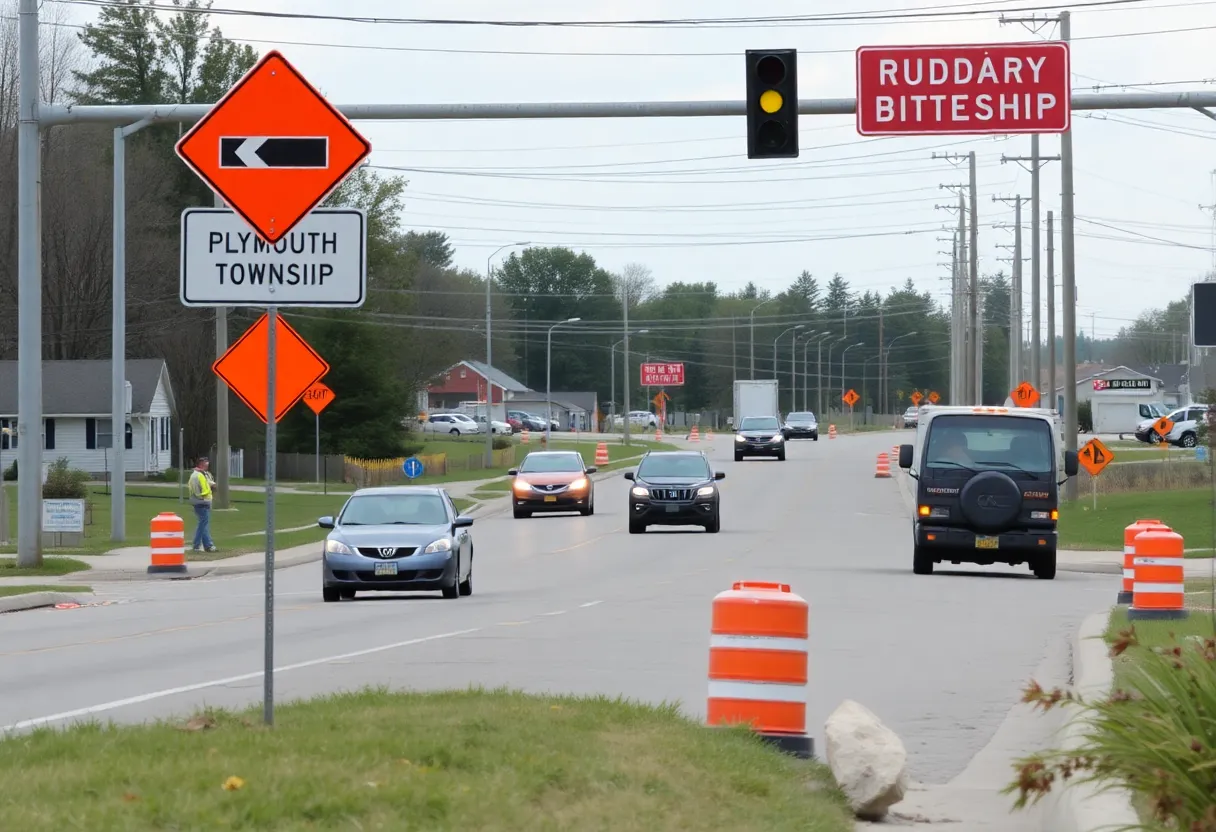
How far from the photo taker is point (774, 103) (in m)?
18.6

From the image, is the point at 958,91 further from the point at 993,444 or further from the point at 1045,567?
the point at 1045,567

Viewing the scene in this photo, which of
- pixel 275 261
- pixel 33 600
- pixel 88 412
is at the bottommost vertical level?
pixel 33 600

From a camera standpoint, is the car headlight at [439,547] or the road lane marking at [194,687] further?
the car headlight at [439,547]

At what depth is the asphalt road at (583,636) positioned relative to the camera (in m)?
12.8

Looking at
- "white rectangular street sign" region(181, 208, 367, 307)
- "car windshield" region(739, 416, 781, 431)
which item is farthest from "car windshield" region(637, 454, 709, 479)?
"car windshield" region(739, 416, 781, 431)

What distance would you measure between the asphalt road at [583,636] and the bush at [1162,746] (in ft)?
10.8

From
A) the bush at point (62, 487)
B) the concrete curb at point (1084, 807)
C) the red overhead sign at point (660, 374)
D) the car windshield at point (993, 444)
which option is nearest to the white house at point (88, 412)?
the bush at point (62, 487)

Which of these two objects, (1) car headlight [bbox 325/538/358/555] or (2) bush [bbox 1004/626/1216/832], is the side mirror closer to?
(1) car headlight [bbox 325/538/358/555]

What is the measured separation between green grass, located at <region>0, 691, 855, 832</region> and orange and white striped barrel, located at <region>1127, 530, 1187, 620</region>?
933 cm

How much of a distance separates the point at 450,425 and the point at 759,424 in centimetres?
5372

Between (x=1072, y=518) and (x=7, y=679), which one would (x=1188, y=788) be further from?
(x=1072, y=518)

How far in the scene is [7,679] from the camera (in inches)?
548

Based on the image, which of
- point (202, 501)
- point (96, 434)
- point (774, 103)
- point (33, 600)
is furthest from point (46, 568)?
point (96, 434)

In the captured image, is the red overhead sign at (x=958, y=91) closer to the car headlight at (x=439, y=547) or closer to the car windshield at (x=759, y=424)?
the car headlight at (x=439, y=547)
